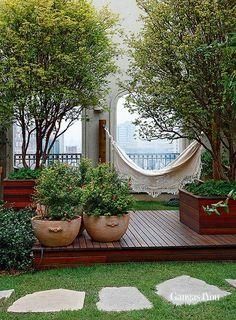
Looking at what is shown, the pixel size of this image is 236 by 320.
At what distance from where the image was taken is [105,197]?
4.43 m

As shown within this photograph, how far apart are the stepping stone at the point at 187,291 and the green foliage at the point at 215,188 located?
1537 mm

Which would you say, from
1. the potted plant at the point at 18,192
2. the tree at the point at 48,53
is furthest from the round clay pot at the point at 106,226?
the tree at the point at 48,53

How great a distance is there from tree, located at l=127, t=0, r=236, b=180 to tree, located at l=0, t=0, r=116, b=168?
108cm

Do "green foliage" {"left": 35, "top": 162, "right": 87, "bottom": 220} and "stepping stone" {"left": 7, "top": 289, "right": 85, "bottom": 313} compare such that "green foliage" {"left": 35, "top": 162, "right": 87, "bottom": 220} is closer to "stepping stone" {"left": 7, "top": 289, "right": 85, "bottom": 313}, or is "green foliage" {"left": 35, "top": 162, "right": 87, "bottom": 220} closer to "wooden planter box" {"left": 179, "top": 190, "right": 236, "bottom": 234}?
"stepping stone" {"left": 7, "top": 289, "right": 85, "bottom": 313}

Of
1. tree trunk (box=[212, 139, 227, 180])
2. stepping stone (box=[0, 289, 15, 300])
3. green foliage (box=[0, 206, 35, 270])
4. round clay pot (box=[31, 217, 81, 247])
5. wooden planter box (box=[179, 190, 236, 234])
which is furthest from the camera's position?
tree trunk (box=[212, 139, 227, 180])

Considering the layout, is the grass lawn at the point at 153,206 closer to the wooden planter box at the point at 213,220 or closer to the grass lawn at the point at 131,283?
the wooden planter box at the point at 213,220

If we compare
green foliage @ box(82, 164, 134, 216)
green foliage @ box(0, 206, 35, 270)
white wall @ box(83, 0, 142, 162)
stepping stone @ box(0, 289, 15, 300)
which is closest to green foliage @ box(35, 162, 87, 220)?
green foliage @ box(82, 164, 134, 216)

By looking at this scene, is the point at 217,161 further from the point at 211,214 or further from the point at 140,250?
the point at 140,250

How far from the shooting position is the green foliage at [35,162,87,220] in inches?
168

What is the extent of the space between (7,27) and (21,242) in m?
3.52

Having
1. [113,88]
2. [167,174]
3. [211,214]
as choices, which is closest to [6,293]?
[211,214]

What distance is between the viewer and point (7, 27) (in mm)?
6199

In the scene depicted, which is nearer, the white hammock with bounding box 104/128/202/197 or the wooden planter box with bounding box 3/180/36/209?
the wooden planter box with bounding box 3/180/36/209

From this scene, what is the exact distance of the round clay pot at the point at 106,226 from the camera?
438 cm
